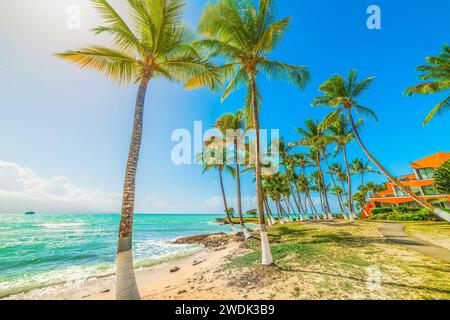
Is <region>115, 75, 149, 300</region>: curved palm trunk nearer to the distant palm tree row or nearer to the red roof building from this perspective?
the distant palm tree row

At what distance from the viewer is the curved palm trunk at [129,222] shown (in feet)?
14.1

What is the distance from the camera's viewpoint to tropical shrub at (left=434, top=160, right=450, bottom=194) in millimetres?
11172

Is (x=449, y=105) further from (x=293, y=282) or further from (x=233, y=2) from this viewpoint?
(x=293, y=282)

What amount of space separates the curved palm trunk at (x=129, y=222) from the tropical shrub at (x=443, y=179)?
17291mm

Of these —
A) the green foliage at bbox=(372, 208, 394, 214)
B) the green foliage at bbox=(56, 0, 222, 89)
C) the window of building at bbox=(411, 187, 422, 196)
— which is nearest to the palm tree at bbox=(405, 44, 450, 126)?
the green foliage at bbox=(56, 0, 222, 89)

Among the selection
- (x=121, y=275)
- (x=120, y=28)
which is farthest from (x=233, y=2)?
(x=121, y=275)

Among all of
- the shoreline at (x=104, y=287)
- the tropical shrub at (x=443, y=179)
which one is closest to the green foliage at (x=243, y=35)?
the shoreline at (x=104, y=287)

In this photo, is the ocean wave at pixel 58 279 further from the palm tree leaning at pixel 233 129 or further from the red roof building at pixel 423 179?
the red roof building at pixel 423 179

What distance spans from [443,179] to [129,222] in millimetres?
17534

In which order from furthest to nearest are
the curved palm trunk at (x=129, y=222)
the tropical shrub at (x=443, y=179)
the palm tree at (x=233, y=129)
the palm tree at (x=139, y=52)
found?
the palm tree at (x=233, y=129), the tropical shrub at (x=443, y=179), the palm tree at (x=139, y=52), the curved palm trunk at (x=129, y=222)

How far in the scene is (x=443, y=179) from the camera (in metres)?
11.3

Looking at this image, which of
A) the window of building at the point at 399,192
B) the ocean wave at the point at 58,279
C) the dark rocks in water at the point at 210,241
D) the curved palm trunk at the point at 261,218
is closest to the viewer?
the curved palm trunk at the point at 261,218

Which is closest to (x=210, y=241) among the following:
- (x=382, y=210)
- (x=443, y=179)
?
(x=443, y=179)
